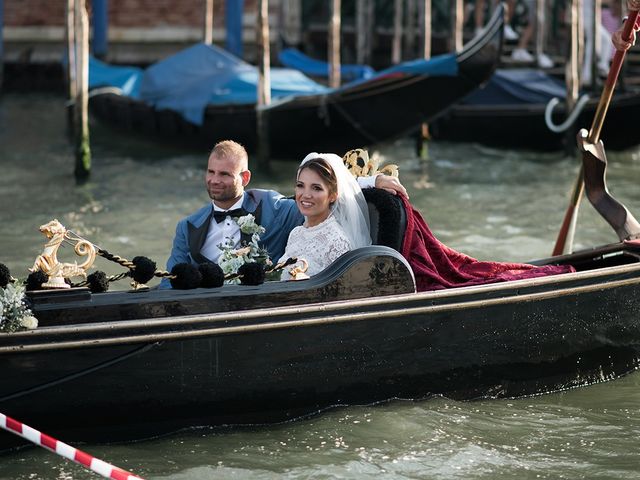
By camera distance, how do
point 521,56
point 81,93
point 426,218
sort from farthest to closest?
point 521,56, point 81,93, point 426,218

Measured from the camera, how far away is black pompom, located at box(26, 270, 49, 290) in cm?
323

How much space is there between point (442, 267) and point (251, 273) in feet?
2.15

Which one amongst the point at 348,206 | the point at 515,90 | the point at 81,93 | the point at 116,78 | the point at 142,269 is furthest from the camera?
the point at 116,78

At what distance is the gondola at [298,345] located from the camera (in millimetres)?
3264

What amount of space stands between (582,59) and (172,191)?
3.63 meters

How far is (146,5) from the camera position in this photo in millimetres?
12945

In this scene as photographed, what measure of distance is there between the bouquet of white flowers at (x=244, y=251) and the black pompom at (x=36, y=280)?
57 cm

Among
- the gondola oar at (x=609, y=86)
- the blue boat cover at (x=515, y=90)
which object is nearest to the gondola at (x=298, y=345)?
the gondola oar at (x=609, y=86)

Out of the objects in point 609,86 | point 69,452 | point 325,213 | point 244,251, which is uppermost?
point 609,86

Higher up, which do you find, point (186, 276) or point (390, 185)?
point (390, 185)

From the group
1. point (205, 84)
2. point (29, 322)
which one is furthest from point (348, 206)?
point (205, 84)

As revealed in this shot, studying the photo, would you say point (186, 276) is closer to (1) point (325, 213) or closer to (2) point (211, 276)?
(2) point (211, 276)

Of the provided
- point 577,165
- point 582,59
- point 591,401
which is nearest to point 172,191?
point 577,165

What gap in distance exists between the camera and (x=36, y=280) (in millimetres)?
3229
